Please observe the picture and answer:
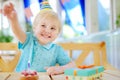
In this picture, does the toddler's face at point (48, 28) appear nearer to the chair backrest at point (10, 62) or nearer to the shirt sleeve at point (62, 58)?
the shirt sleeve at point (62, 58)

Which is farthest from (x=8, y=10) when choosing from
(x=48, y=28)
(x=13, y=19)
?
(x=48, y=28)

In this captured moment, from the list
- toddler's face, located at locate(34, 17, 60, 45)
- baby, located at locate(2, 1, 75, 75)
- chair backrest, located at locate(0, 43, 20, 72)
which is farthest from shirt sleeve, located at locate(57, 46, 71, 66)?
chair backrest, located at locate(0, 43, 20, 72)

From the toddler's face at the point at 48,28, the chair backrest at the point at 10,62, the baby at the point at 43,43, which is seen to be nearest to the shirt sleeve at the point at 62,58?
the baby at the point at 43,43

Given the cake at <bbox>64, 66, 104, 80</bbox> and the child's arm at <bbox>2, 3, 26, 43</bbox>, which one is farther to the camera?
the child's arm at <bbox>2, 3, 26, 43</bbox>

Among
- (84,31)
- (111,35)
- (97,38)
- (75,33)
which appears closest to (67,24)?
(75,33)

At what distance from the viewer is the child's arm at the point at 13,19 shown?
1.03 metres

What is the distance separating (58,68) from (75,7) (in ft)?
12.7

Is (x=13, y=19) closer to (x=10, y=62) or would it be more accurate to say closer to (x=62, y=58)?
(x=62, y=58)

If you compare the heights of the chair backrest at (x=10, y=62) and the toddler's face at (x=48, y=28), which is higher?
the toddler's face at (x=48, y=28)

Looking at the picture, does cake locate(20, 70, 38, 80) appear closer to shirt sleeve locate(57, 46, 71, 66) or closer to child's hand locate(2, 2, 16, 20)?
child's hand locate(2, 2, 16, 20)

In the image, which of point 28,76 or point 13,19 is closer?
point 28,76

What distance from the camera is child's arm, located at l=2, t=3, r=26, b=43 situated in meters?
1.03

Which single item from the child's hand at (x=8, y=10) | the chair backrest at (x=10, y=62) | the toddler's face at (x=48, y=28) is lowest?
the chair backrest at (x=10, y=62)

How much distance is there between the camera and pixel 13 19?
1.10m
